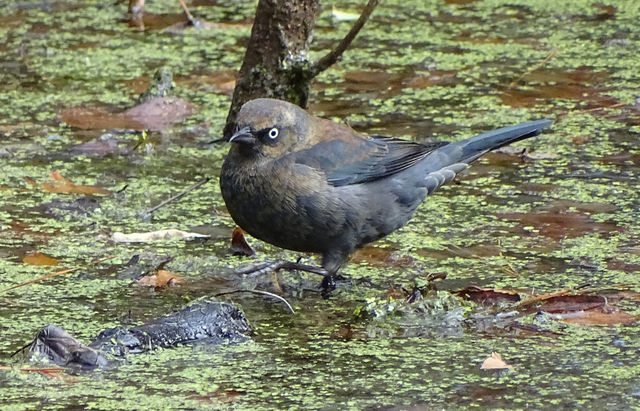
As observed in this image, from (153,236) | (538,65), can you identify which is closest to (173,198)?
(153,236)

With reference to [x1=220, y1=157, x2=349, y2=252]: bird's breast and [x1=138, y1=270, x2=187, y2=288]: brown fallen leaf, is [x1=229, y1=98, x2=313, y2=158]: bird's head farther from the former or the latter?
[x1=138, y1=270, x2=187, y2=288]: brown fallen leaf

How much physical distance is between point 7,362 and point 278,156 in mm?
1380

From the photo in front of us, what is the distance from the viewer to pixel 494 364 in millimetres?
3881

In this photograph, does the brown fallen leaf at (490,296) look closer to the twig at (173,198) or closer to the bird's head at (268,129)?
the bird's head at (268,129)

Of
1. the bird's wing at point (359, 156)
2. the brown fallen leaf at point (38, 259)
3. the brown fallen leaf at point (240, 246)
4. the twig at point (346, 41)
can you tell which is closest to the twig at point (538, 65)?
the twig at point (346, 41)

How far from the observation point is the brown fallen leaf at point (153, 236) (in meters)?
5.20

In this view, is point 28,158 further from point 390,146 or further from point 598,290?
point 598,290

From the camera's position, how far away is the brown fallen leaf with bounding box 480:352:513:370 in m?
3.87

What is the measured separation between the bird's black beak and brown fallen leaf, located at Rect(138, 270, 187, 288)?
62cm

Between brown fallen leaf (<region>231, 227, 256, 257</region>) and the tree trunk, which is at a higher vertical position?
the tree trunk

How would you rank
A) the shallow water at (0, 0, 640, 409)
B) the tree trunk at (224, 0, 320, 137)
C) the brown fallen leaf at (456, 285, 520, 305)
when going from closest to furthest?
the shallow water at (0, 0, 640, 409), the brown fallen leaf at (456, 285, 520, 305), the tree trunk at (224, 0, 320, 137)

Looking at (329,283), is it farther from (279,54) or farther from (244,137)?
(279,54)

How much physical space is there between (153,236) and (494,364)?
190 cm

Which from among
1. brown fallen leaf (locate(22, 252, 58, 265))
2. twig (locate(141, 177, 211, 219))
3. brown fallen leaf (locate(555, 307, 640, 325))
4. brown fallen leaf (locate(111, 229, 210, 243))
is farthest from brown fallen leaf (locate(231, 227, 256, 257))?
brown fallen leaf (locate(555, 307, 640, 325))
